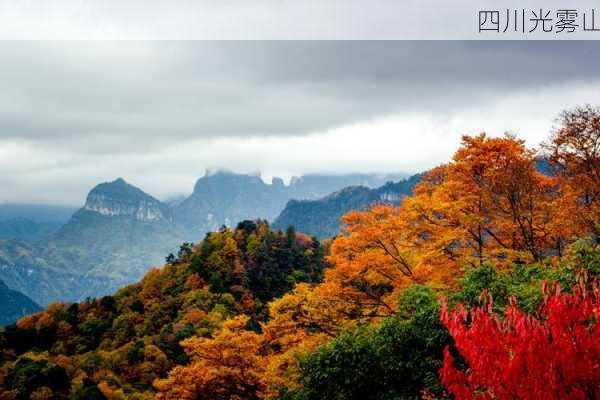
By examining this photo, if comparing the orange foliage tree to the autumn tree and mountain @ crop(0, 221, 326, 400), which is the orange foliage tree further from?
mountain @ crop(0, 221, 326, 400)

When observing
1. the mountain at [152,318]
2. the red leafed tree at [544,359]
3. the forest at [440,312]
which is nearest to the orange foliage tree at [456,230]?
the forest at [440,312]

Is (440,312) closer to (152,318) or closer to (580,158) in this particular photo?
(580,158)

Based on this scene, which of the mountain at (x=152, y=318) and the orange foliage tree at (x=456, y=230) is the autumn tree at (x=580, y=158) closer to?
the orange foliage tree at (x=456, y=230)

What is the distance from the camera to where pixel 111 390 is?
189 feet

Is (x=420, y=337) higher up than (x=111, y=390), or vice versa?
(x=420, y=337)

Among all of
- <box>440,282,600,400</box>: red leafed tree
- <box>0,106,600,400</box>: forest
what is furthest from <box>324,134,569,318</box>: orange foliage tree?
<box>440,282,600,400</box>: red leafed tree

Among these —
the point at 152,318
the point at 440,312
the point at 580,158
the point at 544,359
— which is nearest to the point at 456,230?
the point at 580,158

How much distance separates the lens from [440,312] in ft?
52.6

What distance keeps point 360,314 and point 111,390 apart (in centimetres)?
3940

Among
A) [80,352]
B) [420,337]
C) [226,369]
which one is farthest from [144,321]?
[420,337]

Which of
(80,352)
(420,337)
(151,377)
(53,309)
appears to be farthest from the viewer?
(53,309)

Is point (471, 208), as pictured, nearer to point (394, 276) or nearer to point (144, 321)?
point (394, 276)

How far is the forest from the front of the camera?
9.92 metres

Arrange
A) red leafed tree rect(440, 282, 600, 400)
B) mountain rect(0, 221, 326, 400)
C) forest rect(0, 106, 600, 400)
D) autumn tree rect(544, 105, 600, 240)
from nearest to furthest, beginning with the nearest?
red leafed tree rect(440, 282, 600, 400) < forest rect(0, 106, 600, 400) < autumn tree rect(544, 105, 600, 240) < mountain rect(0, 221, 326, 400)
